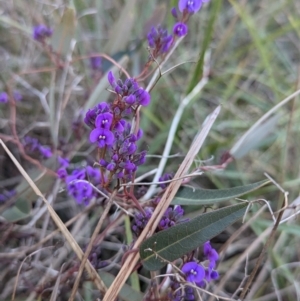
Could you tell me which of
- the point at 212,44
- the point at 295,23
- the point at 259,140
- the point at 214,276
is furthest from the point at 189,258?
the point at 212,44

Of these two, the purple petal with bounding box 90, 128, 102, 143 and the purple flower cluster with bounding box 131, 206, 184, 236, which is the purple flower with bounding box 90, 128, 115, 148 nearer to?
the purple petal with bounding box 90, 128, 102, 143

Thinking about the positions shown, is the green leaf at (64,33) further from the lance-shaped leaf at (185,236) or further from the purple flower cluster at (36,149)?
the lance-shaped leaf at (185,236)

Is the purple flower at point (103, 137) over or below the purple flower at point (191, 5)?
below

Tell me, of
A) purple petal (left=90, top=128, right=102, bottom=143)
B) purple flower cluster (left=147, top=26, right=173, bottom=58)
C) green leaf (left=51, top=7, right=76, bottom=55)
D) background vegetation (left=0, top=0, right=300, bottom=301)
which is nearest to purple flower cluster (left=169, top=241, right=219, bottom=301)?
background vegetation (left=0, top=0, right=300, bottom=301)

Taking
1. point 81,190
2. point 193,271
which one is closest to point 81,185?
point 81,190

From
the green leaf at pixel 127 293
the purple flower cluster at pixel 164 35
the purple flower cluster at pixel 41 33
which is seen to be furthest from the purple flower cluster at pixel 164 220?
the purple flower cluster at pixel 41 33

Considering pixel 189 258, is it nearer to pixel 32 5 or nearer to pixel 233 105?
pixel 233 105

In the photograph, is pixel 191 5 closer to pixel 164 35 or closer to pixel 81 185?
pixel 164 35
